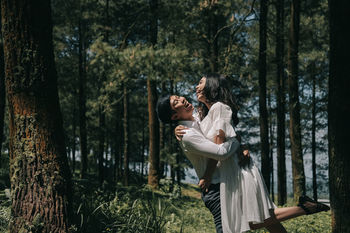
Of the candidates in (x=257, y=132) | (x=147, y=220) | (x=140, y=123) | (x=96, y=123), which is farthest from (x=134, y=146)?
(x=147, y=220)

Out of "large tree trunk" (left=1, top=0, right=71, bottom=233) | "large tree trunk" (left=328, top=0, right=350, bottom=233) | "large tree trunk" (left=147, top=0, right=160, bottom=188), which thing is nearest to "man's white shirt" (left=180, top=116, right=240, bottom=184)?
"large tree trunk" (left=1, top=0, right=71, bottom=233)

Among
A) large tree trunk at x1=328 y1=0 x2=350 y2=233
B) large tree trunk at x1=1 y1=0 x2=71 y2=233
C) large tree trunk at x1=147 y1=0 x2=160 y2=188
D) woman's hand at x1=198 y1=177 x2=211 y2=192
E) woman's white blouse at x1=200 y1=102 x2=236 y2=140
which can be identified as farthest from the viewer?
large tree trunk at x1=147 y1=0 x2=160 y2=188

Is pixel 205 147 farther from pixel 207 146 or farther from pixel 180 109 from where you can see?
pixel 180 109

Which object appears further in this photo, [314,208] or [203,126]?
[203,126]

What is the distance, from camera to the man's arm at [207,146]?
119 inches

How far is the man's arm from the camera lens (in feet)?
9.94

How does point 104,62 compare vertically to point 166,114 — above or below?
above

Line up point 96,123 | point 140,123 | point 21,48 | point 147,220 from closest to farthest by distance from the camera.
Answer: point 21,48 → point 147,220 → point 96,123 → point 140,123

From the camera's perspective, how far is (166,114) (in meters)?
3.40

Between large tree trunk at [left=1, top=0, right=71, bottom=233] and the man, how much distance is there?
4.57 feet

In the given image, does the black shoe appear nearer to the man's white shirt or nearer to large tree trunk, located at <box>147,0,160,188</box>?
the man's white shirt

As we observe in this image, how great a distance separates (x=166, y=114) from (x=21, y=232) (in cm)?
202

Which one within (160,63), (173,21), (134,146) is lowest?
(134,146)

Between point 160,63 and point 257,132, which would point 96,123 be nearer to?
point 257,132
